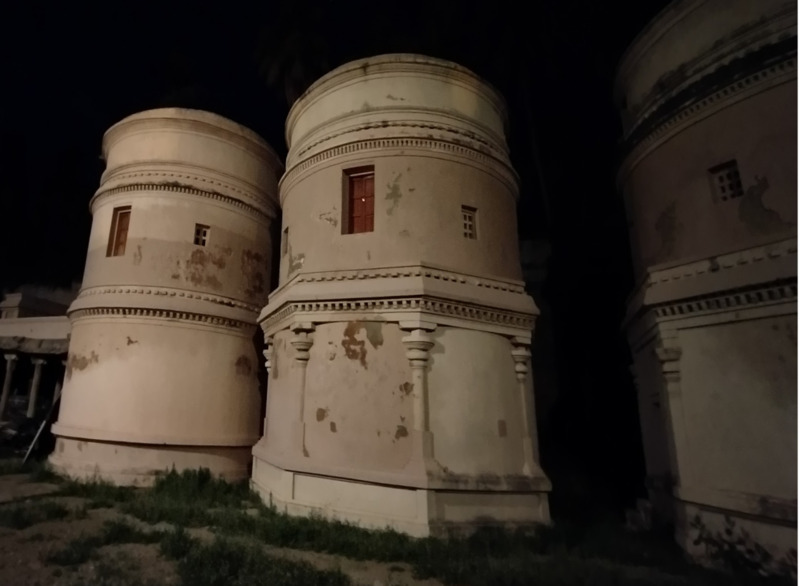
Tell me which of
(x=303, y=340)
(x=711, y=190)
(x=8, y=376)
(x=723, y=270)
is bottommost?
(x=303, y=340)

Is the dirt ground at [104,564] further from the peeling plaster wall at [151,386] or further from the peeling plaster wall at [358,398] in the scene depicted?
the peeling plaster wall at [151,386]

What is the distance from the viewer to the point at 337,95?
10781mm

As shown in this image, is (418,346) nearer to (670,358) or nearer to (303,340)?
(303,340)

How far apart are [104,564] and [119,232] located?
9.71 metres

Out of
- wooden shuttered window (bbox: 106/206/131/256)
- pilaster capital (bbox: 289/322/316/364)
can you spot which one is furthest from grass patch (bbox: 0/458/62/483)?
pilaster capital (bbox: 289/322/316/364)

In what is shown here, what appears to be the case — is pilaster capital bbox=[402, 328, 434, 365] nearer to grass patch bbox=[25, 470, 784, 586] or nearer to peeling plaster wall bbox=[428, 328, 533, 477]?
peeling plaster wall bbox=[428, 328, 533, 477]

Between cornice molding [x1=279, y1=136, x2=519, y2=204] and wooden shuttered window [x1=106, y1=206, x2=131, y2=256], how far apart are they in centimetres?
570

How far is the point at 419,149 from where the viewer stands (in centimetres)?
987

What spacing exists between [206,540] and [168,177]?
9599 mm

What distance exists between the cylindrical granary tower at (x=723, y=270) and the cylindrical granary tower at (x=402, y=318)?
2.39 meters

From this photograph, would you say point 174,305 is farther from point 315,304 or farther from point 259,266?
point 315,304

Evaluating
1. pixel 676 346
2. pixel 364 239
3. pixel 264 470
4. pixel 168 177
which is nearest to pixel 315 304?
pixel 364 239

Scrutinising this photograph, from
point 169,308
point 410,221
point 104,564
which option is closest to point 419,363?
point 410,221

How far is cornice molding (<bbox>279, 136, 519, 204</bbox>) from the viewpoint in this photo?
9.89 meters
